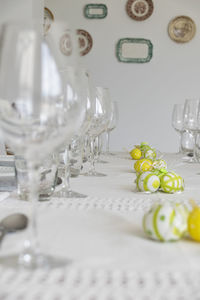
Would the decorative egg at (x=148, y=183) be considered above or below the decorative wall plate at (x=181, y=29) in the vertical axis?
below

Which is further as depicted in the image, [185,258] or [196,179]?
[196,179]

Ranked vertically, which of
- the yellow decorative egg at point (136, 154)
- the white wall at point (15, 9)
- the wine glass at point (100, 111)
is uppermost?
the white wall at point (15, 9)

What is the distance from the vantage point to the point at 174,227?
18.3 inches

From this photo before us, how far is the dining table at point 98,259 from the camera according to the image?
0.35 m

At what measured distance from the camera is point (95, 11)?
4.03 meters

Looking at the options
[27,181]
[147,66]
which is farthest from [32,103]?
[147,66]

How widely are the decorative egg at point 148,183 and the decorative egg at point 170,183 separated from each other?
1 centimetres

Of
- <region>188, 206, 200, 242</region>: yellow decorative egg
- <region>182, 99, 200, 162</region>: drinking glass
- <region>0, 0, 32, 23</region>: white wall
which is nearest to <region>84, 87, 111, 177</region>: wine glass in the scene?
<region>182, 99, 200, 162</region>: drinking glass

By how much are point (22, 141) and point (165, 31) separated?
388cm

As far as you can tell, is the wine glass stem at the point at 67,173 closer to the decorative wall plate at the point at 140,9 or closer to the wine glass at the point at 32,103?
the wine glass at the point at 32,103

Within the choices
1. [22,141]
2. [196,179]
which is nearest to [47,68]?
[22,141]

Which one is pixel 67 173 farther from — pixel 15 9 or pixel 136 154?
pixel 15 9

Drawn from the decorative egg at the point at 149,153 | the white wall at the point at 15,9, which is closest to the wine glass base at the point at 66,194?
the decorative egg at the point at 149,153

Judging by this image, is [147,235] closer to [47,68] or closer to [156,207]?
[156,207]
